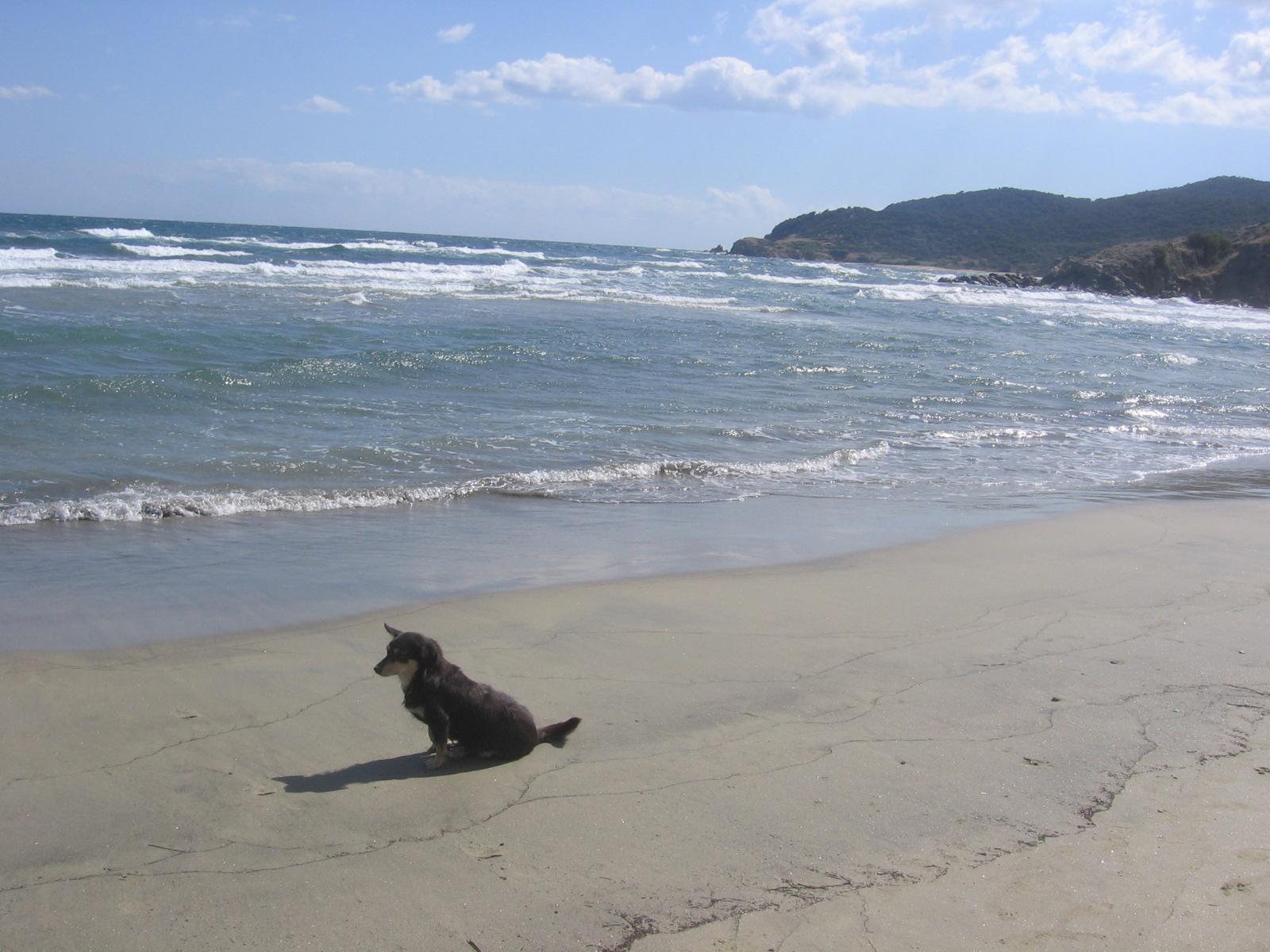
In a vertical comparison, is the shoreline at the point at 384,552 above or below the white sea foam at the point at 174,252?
below

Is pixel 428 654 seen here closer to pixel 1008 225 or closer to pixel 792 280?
pixel 792 280

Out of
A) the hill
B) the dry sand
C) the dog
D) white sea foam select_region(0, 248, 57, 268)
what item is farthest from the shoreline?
the hill

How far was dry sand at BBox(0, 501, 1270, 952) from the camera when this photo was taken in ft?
9.52

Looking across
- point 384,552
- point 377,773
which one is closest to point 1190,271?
point 384,552

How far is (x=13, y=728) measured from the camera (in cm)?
401

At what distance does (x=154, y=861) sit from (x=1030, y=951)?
8.39 feet

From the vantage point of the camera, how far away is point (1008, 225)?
113000mm

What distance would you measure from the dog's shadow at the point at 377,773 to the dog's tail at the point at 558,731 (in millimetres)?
196

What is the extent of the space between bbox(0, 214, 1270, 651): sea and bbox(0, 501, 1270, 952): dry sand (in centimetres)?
108

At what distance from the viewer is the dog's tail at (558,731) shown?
3998 millimetres

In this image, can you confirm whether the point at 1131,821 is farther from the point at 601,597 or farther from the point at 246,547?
the point at 246,547

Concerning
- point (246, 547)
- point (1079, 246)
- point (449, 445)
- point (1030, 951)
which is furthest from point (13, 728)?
point (1079, 246)

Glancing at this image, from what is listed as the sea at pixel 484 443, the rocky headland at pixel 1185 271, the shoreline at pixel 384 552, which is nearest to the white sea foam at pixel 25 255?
the sea at pixel 484 443

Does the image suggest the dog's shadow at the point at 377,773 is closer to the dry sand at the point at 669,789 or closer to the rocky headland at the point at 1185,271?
the dry sand at the point at 669,789
